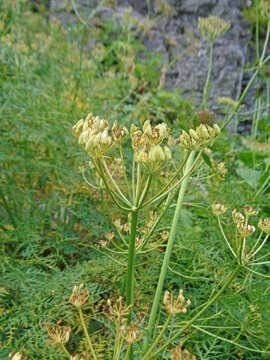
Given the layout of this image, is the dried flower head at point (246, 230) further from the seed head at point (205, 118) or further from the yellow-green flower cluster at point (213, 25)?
the yellow-green flower cluster at point (213, 25)

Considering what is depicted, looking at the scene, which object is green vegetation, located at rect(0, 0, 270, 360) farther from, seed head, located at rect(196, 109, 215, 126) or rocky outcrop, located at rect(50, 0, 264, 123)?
rocky outcrop, located at rect(50, 0, 264, 123)

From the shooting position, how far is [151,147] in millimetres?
427

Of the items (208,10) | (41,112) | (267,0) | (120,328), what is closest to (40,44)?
(41,112)

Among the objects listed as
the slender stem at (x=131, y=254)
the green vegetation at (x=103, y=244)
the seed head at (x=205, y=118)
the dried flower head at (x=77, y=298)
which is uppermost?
the seed head at (x=205, y=118)

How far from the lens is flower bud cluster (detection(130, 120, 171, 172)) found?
1.35 feet

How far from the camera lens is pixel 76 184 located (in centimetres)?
109

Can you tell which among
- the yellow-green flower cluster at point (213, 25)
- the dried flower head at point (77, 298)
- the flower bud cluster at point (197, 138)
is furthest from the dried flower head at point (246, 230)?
the yellow-green flower cluster at point (213, 25)

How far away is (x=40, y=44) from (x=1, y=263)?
1.64m

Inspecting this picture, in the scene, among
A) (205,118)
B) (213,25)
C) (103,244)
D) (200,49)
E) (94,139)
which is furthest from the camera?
(200,49)

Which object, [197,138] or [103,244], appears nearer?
[197,138]

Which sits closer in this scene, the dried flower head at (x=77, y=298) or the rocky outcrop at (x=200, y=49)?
the dried flower head at (x=77, y=298)

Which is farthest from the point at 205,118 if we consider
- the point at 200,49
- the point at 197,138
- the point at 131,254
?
the point at 200,49

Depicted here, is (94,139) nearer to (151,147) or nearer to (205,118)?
(151,147)

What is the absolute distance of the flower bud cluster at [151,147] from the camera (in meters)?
0.41
